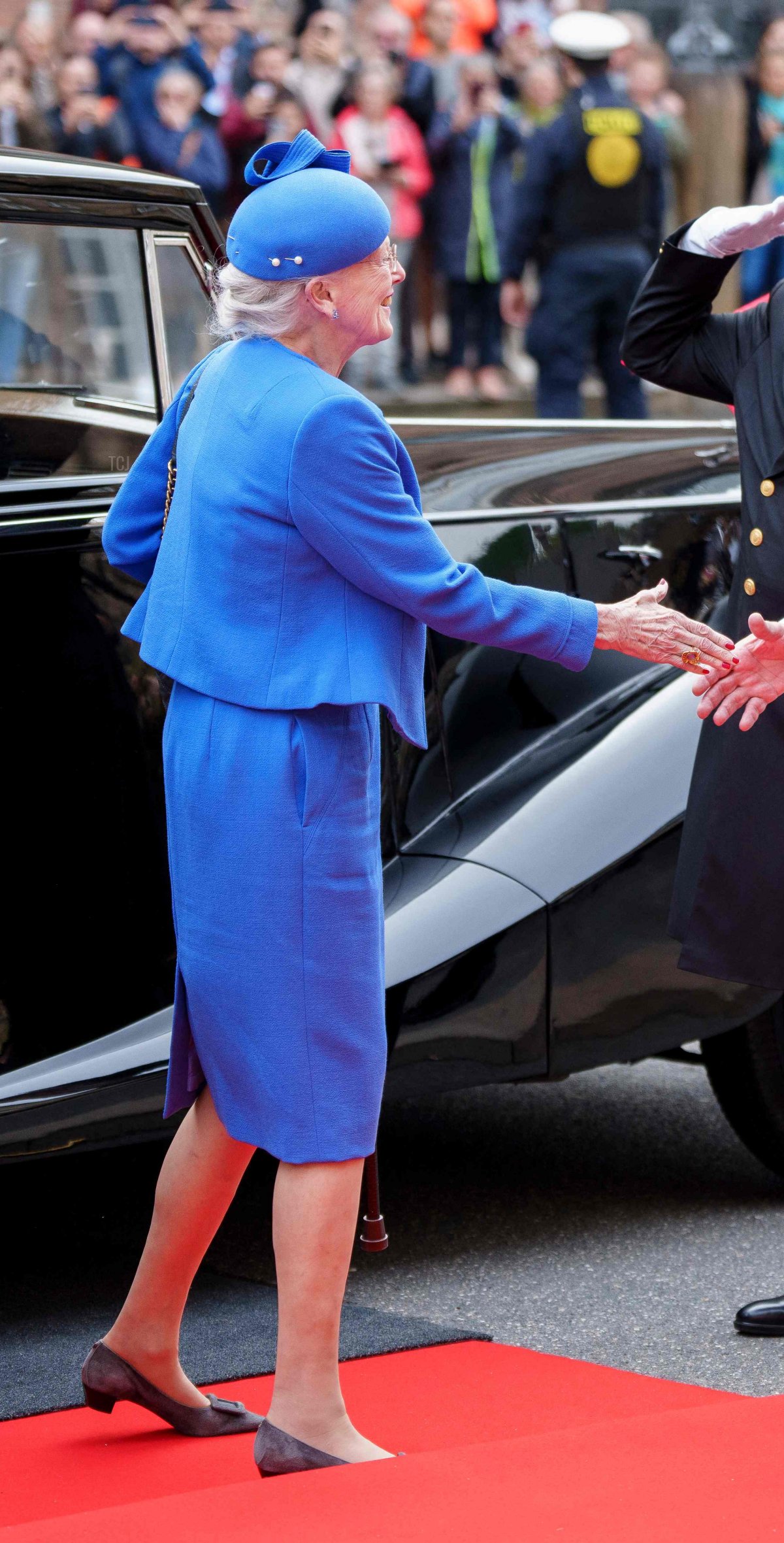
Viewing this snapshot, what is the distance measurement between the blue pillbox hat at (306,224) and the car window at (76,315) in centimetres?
90

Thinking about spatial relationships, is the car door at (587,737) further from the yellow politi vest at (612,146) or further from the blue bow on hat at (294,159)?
the yellow politi vest at (612,146)

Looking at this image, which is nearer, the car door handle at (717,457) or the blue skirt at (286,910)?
the blue skirt at (286,910)

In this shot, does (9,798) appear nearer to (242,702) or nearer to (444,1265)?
(242,702)

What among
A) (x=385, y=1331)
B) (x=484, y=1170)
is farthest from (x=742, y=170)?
(x=385, y=1331)

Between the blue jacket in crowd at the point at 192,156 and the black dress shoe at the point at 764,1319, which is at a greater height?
the blue jacket in crowd at the point at 192,156

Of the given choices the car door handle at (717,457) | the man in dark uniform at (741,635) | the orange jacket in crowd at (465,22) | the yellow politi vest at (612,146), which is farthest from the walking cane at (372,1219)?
the orange jacket in crowd at (465,22)

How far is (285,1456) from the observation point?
233 cm

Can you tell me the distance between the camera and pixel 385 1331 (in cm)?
304

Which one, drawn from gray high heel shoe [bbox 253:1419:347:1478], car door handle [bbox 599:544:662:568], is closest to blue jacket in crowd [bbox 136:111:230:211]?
car door handle [bbox 599:544:662:568]

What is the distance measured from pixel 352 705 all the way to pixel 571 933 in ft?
3.70

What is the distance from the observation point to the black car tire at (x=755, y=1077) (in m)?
3.65

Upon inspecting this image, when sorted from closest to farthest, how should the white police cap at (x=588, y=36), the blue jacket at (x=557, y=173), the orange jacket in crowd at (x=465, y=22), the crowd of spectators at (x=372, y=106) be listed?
the white police cap at (x=588, y=36) < the blue jacket at (x=557, y=173) < the crowd of spectators at (x=372, y=106) < the orange jacket in crowd at (x=465, y=22)

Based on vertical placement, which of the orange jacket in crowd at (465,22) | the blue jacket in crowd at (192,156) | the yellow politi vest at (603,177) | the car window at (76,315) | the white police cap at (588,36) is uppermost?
the orange jacket in crowd at (465,22)

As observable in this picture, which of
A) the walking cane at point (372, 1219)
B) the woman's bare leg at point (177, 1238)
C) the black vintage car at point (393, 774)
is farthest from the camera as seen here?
the black vintage car at point (393, 774)
